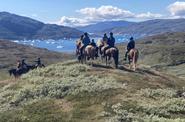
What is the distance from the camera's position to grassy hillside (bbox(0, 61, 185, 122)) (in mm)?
34844

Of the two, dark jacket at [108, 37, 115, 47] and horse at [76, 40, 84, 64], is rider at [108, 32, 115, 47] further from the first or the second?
horse at [76, 40, 84, 64]

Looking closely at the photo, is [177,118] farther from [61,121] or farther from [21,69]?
[21,69]

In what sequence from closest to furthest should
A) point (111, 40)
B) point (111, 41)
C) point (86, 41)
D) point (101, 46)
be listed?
point (111, 40) < point (111, 41) < point (86, 41) < point (101, 46)

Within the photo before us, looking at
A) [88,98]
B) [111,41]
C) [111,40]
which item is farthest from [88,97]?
[111,41]

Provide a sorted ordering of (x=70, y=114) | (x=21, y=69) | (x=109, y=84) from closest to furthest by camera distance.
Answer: (x=70, y=114)
(x=109, y=84)
(x=21, y=69)

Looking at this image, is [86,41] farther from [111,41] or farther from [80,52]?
[111,41]

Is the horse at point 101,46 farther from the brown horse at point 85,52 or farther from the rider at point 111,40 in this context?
the brown horse at point 85,52

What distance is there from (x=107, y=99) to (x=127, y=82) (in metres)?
6.04

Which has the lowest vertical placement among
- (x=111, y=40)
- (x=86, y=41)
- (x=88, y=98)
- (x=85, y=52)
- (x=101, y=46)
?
(x=88, y=98)

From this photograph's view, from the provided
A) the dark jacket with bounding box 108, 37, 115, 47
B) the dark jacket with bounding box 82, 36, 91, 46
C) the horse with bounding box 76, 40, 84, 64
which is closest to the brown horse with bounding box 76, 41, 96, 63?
the horse with bounding box 76, 40, 84, 64

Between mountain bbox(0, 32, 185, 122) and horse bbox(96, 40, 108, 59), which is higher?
horse bbox(96, 40, 108, 59)

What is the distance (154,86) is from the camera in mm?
44219

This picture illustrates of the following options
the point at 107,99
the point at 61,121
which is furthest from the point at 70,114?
the point at 107,99

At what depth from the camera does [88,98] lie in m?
38.8
